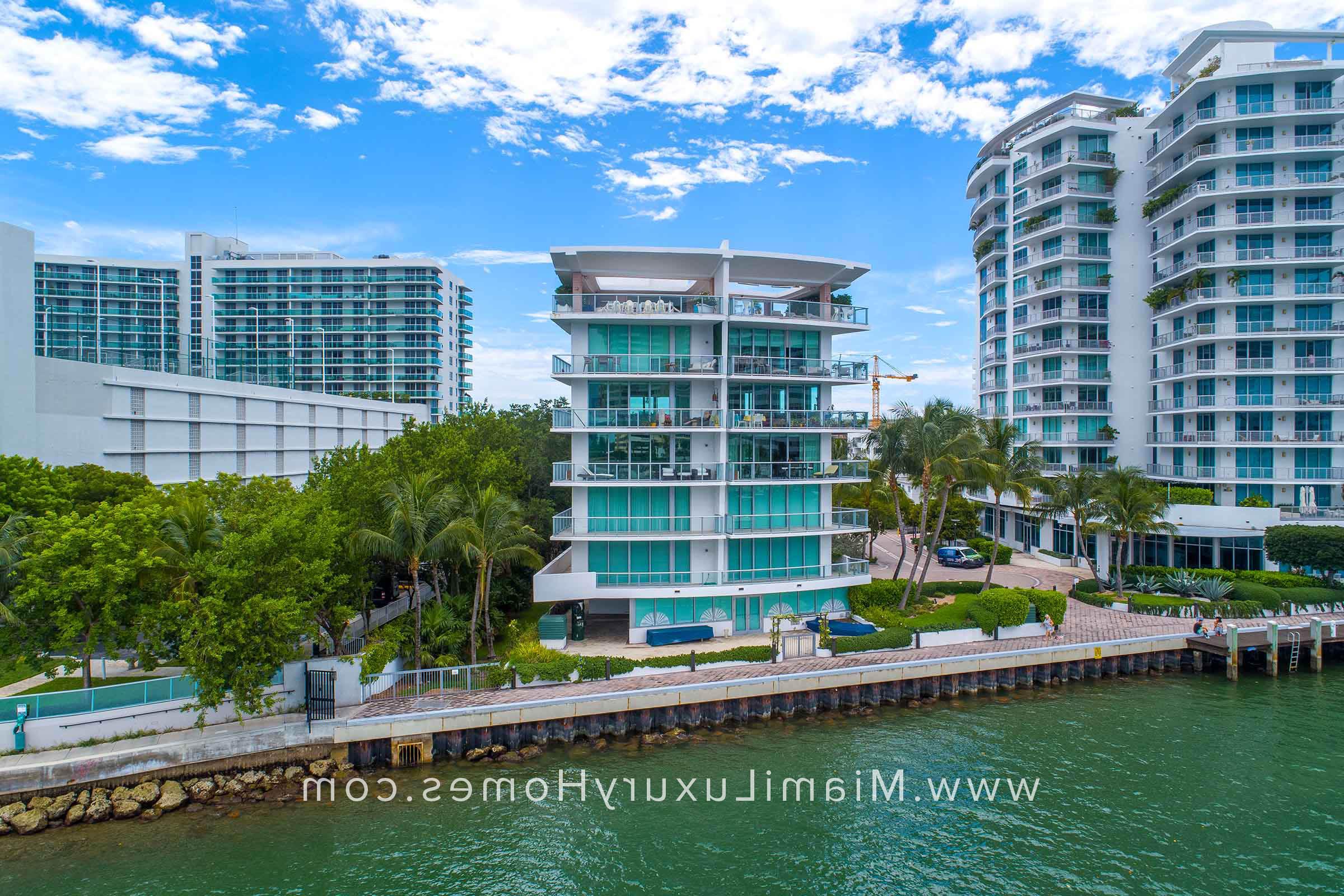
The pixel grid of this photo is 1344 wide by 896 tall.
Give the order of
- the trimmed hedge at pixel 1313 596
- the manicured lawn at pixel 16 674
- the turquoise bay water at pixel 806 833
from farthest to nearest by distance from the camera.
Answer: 1. the trimmed hedge at pixel 1313 596
2. the manicured lawn at pixel 16 674
3. the turquoise bay water at pixel 806 833

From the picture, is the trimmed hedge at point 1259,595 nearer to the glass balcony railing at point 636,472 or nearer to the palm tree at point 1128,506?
the palm tree at point 1128,506

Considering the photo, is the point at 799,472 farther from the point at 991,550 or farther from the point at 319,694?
the point at 991,550

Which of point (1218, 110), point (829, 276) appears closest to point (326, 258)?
point (829, 276)

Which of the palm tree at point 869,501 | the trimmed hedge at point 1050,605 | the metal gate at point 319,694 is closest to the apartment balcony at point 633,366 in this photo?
the metal gate at point 319,694

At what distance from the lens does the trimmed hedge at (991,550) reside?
4922 cm

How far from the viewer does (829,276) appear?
33.5m

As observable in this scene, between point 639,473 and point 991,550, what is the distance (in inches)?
1246

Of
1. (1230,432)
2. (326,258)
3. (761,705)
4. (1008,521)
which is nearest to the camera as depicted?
(761,705)

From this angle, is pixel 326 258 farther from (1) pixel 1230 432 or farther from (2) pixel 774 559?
(1) pixel 1230 432

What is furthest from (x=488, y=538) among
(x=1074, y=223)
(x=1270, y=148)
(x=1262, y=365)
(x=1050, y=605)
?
(x=1270, y=148)

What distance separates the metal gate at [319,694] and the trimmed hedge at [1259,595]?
136ft

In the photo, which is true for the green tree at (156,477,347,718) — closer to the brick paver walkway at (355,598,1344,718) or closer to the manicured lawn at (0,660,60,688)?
the brick paver walkway at (355,598,1344,718)

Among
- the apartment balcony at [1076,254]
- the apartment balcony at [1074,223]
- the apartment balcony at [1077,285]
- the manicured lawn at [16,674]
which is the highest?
the apartment balcony at [1074,223]

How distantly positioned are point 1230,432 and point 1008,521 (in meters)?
18.4
